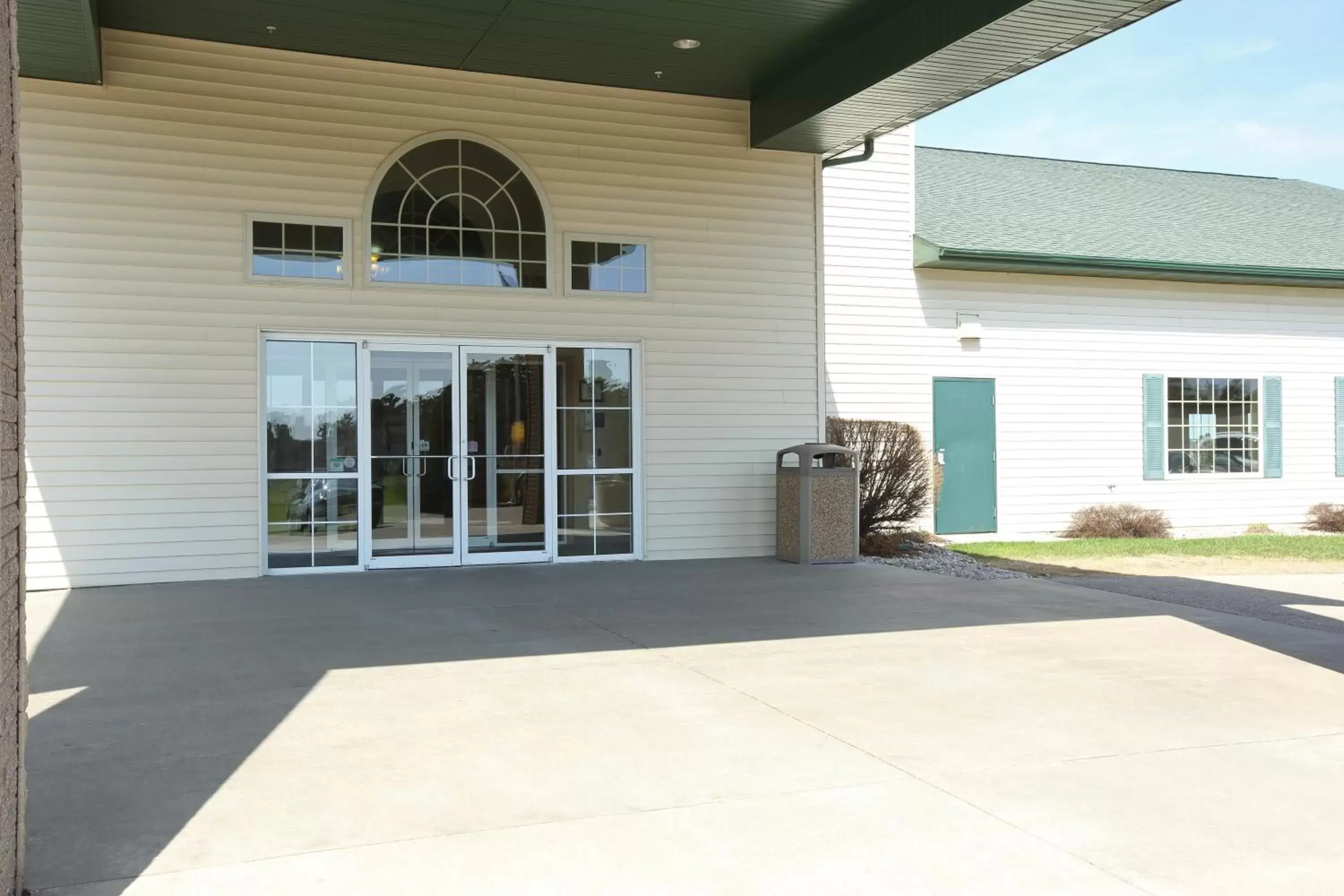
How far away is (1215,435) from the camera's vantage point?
14922mm

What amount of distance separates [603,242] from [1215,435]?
8.92 metres

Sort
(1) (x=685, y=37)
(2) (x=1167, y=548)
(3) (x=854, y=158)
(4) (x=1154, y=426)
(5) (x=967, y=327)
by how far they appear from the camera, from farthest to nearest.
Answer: (4) (x=1154, y=426), (5) (x=967, y=327), (2) (x=1167, y=548), (3) (x=854, y=158), (1) (x=685, y=37)

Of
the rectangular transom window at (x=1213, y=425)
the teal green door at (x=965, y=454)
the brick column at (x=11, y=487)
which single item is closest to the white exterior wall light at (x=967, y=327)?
the teal green door at (x=965, y=454)

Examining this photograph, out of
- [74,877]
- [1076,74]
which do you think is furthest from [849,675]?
[1076,74]

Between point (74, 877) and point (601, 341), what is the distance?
7861 millimetres

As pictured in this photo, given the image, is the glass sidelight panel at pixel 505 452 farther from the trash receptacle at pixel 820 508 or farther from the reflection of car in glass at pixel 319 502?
the trash receptacle at pixel 820 508

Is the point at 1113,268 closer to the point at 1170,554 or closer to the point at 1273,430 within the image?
the point at 1273,430

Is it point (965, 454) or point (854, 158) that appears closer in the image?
point (854, 158)

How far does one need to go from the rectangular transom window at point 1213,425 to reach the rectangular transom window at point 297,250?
10327 millimetres

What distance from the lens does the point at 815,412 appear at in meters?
11.4

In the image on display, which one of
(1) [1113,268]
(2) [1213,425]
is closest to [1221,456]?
(2) [1213,425]

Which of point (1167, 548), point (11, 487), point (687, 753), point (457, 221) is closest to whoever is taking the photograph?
point (11, 487)

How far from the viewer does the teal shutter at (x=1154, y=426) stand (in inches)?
569

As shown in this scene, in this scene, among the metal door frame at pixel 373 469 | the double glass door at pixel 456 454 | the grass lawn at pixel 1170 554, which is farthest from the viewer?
the grass lawn at pixel 1170 554
